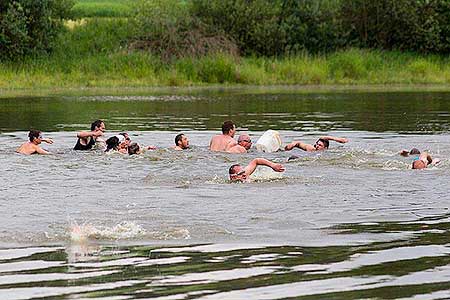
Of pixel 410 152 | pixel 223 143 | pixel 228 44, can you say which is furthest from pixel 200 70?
pixel 410 152

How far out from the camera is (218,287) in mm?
9680

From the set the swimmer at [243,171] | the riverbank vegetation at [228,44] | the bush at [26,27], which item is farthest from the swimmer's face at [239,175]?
the bush at [26,27]

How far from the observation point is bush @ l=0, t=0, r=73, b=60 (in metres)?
55.8

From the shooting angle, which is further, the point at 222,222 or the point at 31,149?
the point at 31,149

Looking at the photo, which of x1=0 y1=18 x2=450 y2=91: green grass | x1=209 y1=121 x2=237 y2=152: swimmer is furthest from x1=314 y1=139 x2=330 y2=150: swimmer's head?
x1=0 y1=18 x2=450 y2=91: green grass

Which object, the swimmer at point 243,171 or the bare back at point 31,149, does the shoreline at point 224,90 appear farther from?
the swimmer at point 243,171

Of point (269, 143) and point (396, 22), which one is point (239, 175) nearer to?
point (269, 143)

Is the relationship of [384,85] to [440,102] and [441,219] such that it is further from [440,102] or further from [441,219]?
[441,219]

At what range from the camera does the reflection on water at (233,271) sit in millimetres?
9461

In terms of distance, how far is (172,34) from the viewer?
5759 cm

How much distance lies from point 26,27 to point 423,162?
40.5 meters

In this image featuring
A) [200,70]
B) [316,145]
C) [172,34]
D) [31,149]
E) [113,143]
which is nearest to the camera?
[31,149]

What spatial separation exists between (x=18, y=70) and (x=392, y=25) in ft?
70.4

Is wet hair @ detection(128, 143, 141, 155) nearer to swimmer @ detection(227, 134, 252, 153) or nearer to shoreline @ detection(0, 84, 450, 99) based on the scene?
swimmer @ detection(227, 134, 252, 153)
